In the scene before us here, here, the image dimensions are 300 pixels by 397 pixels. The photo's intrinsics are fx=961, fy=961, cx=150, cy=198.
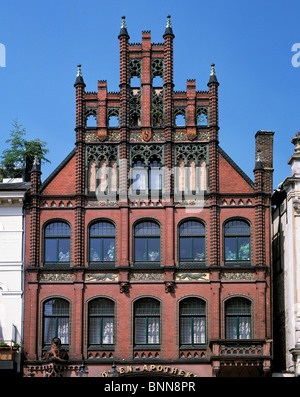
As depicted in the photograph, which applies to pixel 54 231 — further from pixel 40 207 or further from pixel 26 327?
pixel 26 327

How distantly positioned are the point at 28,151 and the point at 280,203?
2083cm

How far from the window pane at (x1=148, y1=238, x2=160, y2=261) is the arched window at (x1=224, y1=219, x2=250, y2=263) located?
3.92 metres

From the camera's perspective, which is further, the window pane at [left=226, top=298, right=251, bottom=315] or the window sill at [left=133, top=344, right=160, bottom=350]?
the window pane at [left=226, top=298, right=251, bottom=315]

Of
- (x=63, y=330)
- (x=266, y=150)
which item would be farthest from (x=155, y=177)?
(x=63, y=330)

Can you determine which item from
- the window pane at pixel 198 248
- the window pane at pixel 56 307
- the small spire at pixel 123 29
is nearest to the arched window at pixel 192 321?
the window pane at pixel 198 248

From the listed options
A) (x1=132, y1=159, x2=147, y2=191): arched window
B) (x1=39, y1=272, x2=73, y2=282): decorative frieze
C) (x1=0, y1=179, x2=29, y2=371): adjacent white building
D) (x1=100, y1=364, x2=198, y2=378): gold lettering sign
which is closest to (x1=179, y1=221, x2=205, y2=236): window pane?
(x1=132, y1=159, x2=147, y2=191): arched window

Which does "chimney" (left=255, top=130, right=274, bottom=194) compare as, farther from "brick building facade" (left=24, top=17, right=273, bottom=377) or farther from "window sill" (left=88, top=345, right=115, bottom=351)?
"window sill" (left=88, top=345, right=115, bottom=351)

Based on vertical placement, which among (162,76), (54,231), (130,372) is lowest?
(130,372)

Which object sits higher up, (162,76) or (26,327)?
(162,76)

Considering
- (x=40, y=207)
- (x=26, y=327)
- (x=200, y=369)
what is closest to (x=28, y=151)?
(x=40, y=207)

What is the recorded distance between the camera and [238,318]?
5434 centimetres

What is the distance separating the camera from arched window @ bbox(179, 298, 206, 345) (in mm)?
54094

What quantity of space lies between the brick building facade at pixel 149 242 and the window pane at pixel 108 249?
0.06 meters

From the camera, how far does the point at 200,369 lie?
174ft
